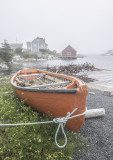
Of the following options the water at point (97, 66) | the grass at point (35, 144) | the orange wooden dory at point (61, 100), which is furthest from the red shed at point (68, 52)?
the grass at point (35, 144)

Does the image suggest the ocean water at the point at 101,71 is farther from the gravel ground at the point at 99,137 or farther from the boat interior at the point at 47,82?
the gravel ground at the point at 99,137

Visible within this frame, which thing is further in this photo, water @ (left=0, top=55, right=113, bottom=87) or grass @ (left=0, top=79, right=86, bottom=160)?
water @ (left=0, top=55, right=113, bottom=87)

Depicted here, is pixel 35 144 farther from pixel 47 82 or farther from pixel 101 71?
pixel 101 71

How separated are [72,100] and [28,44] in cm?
8752

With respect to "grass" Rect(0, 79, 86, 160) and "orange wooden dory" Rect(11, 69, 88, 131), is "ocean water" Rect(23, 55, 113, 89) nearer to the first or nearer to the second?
"orange wooden dory" Rect(11, 69, 88, 131)

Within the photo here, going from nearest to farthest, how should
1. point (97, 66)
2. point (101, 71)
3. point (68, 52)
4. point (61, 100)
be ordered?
1. point (61, 100)
2. point (101, 71)
3. point (97, 66)
4. point (68, 52)

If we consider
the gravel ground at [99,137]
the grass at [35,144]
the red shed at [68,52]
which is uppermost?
the red shed at [68,52]

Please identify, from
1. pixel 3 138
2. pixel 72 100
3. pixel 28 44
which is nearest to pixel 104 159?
pixel 72 100

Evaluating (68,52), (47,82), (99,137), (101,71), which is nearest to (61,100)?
(99,137)

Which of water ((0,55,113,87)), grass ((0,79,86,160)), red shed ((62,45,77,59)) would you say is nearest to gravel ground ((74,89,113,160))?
grass ((0,79,86,160))

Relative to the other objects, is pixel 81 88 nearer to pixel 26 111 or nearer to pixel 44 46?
pixel 26 111

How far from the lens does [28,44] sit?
8481cm

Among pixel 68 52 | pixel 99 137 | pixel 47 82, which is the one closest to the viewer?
pixel 99 137

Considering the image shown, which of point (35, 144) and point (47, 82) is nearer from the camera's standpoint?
point (35, 144)
